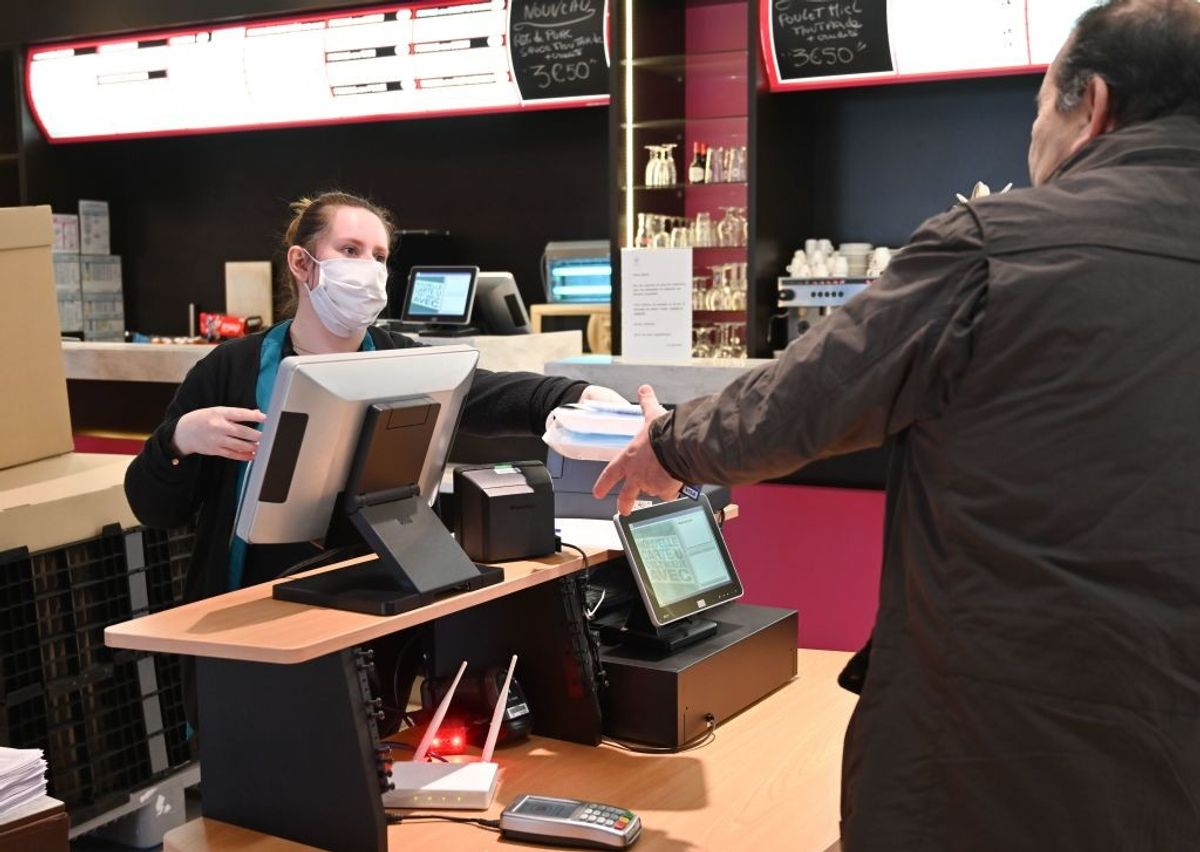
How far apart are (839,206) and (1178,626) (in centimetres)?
502

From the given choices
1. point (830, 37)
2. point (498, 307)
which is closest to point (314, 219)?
point (498, 307)

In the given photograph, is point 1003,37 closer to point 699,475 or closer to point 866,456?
point 866,456

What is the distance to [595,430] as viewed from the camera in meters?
2.15

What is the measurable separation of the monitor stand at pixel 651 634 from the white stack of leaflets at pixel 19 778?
94cm

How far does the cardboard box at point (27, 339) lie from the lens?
308 centimetres

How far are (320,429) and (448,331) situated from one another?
321 cm

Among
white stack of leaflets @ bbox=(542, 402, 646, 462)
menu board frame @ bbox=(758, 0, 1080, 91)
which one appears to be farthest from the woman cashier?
menu board frame @ bbox=(758, 0, 1080, 91)

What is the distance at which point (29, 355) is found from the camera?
3.13m

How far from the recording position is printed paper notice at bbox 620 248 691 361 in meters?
4.53

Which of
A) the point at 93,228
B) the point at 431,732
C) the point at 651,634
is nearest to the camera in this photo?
the point at 431,732

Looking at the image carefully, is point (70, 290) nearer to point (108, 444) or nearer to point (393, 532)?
point (108, 444)

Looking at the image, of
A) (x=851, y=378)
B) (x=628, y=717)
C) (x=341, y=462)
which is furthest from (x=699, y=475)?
(x=628, y=717)

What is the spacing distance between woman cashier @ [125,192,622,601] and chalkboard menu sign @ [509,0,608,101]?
136 inches

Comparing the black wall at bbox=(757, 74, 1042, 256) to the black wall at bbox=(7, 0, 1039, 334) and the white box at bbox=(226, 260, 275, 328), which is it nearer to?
the black wall at bbox=(7, 0, 1039, 334)
